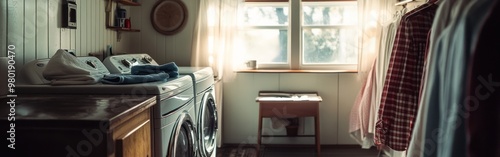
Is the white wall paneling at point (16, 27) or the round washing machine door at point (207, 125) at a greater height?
the white wall paneling at point (16, 27)

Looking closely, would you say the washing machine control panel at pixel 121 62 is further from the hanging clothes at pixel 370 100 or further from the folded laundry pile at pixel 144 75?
the hanging clothes at pixel 370 100

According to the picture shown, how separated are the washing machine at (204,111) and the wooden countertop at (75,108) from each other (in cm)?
79

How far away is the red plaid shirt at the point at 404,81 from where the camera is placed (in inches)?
75.7

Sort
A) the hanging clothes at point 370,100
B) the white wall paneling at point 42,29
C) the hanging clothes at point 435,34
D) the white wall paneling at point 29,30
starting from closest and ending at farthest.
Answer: the hanging clothes at point 435,34 → the white wall paneling at point 29,30 → the white wall paneling at point 42,29 → the hanging clothes at point 370,100

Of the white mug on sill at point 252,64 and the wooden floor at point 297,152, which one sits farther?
the white mug on sill at point 252,64

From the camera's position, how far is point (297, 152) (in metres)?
3.82

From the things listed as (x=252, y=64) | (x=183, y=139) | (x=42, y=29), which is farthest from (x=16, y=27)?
(x=252, y=64)

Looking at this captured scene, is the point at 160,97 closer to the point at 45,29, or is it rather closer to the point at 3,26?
the point at 3,26

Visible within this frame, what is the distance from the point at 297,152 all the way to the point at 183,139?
1.98m


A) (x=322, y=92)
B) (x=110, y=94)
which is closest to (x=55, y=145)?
(x=110, y=94)

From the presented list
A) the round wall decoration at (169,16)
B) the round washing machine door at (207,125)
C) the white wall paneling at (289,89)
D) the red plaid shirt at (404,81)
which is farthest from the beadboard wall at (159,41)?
the red plaid shirt at (404,81)

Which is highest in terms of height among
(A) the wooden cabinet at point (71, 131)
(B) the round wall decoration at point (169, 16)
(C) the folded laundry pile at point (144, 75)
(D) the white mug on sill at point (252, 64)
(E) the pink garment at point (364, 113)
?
(B) the round wall decoration at point (169, 16)

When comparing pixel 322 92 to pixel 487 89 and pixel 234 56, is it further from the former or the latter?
pixel 487 89

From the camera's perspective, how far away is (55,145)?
109 centimetres
